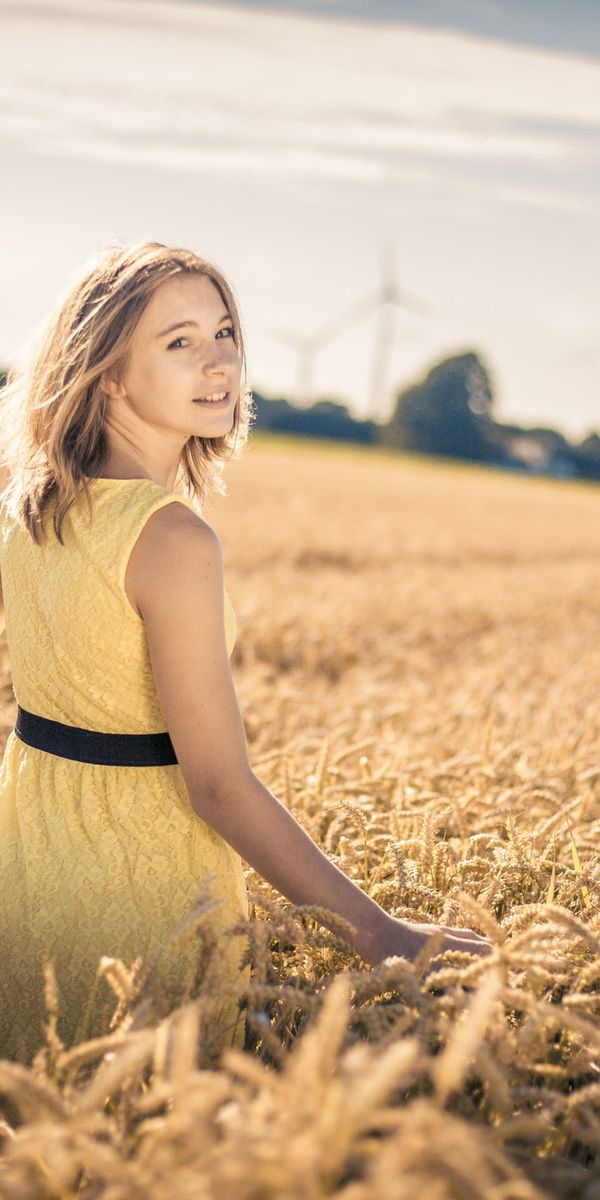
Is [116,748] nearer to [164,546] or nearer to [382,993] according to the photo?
[164,546]

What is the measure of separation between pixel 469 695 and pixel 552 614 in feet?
16.1

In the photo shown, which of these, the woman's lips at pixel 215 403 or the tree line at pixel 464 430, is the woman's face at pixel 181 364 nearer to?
the woman's lips at pixel 215 403

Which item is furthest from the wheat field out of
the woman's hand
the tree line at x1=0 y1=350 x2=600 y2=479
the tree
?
the tree

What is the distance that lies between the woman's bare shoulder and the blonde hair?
19cm

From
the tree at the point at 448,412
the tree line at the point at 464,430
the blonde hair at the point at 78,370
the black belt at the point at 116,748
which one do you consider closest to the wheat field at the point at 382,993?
the black belt at the point at 116,748

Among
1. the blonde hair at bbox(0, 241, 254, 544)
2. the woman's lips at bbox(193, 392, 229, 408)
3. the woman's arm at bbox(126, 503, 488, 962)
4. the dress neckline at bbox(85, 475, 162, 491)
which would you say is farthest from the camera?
the woman's lips at bbox(193, 392, 229, 408)

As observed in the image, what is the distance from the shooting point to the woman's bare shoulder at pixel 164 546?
194 cm

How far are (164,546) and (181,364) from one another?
0.51m

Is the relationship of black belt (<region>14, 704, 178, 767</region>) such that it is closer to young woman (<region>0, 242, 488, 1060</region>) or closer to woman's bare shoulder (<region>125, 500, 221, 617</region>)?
young woman (<region>0, 242, 488, 1060</region>)

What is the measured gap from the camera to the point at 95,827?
6.87 feet

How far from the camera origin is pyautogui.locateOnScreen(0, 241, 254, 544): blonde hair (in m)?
2.20

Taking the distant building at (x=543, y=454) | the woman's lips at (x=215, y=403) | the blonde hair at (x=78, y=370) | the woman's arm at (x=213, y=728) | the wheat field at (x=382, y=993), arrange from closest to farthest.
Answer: the wheat field at (x=382, y=993) → the woman's arm at (x=213, y=728) → the blonde hair at (x=78, y=370) → the woman's lips at (x=215, y=403) → the distant building at (x=543, y=454)

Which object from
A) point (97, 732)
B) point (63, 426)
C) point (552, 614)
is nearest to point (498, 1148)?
point (97, 732)

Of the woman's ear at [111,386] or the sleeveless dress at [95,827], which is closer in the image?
the sleeveless dress at [95,827]
